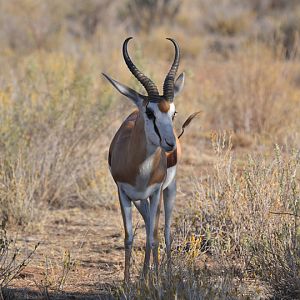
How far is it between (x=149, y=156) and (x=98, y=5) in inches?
786

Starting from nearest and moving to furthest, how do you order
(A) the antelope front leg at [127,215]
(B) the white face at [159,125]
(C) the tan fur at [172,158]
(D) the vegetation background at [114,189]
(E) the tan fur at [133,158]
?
1. (B) the white face at [159,125]
2. (D) the vegetation background at [114,189]
3. (E) the tan fur at [133,158]
4. (A) the antelope front leg at [127,215]
5. (C) the tan fur at [172,158]

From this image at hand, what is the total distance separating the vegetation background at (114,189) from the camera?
539 centimetres

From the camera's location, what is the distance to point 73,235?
7.73 metres

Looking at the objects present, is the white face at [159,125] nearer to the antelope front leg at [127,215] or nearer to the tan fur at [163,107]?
the tan fur at [163,107]

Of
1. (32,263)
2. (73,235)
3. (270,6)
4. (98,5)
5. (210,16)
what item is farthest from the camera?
(270,6)

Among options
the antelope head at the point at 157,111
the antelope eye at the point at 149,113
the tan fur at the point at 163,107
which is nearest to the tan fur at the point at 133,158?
the antelope head at the point at 157,111

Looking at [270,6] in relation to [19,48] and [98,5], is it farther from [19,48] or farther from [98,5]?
[19,48]


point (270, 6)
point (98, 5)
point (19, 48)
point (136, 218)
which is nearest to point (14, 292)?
point (136, 218)

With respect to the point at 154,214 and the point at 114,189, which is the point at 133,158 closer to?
the point at 154,214

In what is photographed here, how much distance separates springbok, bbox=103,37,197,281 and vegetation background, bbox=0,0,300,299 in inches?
13.4

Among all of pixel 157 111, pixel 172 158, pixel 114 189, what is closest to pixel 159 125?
pixel 157 111

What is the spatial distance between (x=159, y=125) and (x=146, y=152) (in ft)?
1.41

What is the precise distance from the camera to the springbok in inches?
214

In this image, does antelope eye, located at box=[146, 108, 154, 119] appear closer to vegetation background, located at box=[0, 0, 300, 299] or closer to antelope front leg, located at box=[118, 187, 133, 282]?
antelope front leg, located at box=[118, 187, 133, 282]
